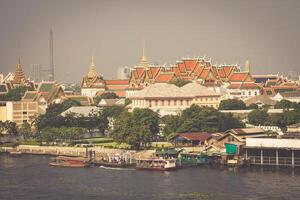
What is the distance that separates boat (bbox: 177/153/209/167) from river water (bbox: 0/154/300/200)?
113cm

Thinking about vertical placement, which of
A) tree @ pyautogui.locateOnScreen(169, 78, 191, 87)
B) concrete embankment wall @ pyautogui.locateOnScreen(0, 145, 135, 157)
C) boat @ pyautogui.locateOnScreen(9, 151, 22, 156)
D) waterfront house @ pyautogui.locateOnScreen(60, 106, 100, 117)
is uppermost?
tree @ pyautogui.locateOnScreen(169, 78, 191, 87)

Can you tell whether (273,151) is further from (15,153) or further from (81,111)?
(81,111)

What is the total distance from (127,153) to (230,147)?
202 inches

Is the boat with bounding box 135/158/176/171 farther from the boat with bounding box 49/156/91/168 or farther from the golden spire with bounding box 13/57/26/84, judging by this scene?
the golden spire with bounding box 13/57/26/84

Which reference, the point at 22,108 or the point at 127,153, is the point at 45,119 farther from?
the point at 127,153

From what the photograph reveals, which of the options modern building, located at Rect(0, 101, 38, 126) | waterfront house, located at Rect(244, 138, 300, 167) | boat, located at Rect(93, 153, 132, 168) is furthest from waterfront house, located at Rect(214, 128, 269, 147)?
modern building, located at Rect(0, 101, 38, 126)

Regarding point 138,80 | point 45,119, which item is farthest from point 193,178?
point 138,80

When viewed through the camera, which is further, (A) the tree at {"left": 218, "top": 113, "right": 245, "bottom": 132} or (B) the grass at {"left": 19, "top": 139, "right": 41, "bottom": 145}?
(B) the grass at {"left": 19, "top": 139, "right": 41, "bottom": 145}

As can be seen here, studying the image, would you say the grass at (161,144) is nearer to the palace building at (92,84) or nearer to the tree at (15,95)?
the tree at (15,95)

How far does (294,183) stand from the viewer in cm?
3216

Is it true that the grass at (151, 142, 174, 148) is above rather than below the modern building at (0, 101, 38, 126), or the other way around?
below

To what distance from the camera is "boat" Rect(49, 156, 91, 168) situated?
3981 centimetres

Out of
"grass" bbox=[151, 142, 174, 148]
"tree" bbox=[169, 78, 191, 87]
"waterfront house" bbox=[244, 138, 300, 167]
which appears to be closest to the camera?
"waterfront house" bbox=[244, 138, 300, 167]

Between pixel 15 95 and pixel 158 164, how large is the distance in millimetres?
36222
